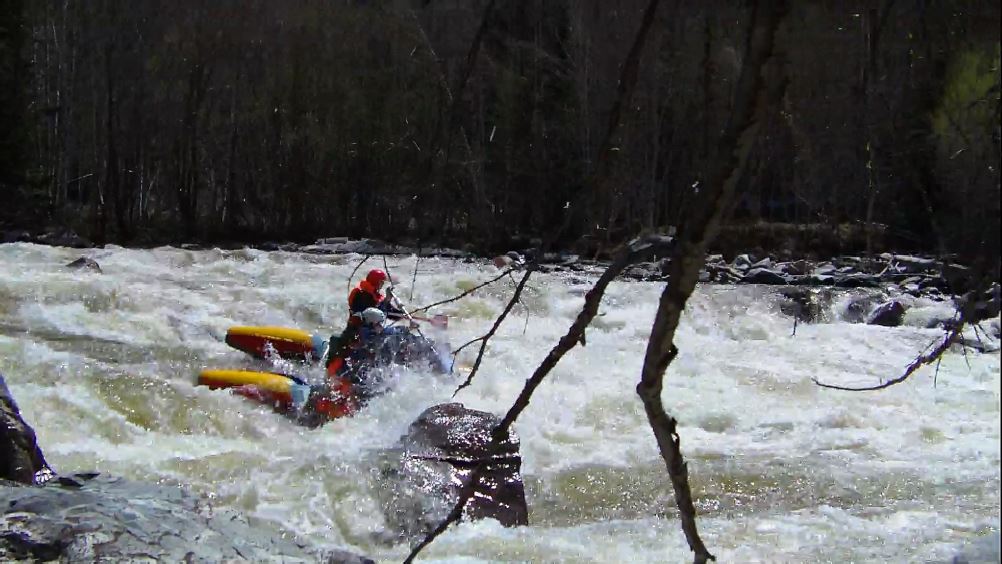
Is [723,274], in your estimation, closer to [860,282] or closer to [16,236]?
[860,282]

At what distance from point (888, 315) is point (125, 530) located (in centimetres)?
1091

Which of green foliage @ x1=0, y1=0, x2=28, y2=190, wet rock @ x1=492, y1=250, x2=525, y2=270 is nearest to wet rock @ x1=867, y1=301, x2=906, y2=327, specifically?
wet rock @ x1=492, y1=250, x2=525, y2=270

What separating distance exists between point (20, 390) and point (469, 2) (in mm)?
6173

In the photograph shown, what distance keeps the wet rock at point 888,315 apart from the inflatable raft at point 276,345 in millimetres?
6848

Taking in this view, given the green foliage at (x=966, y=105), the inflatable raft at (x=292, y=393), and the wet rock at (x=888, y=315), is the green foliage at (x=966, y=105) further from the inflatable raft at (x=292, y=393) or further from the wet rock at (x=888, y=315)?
the wet rock at (x=888, y=315)

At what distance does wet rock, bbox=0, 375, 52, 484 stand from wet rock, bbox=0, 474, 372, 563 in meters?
0.68

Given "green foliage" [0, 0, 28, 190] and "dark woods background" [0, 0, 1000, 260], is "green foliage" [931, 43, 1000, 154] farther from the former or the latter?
"green foliage" [0, 0, 28, 190]

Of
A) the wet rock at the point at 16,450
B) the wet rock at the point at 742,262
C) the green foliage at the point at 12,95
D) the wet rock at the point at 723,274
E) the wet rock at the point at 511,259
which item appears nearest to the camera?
the wet rock at the point at 511,259

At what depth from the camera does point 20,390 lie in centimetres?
677

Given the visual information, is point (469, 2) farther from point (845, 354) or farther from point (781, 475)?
point (845, 354)

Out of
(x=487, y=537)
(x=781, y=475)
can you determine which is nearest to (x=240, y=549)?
(x=487, y=537)

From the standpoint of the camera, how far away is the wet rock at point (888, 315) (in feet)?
39.9

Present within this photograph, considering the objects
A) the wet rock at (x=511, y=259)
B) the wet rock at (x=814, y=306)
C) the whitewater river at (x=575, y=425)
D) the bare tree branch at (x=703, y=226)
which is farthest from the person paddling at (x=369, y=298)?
the bare tree branch at (x=703, y=226)

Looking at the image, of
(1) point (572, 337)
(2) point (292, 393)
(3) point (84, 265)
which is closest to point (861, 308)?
(2) point (292, 393)
